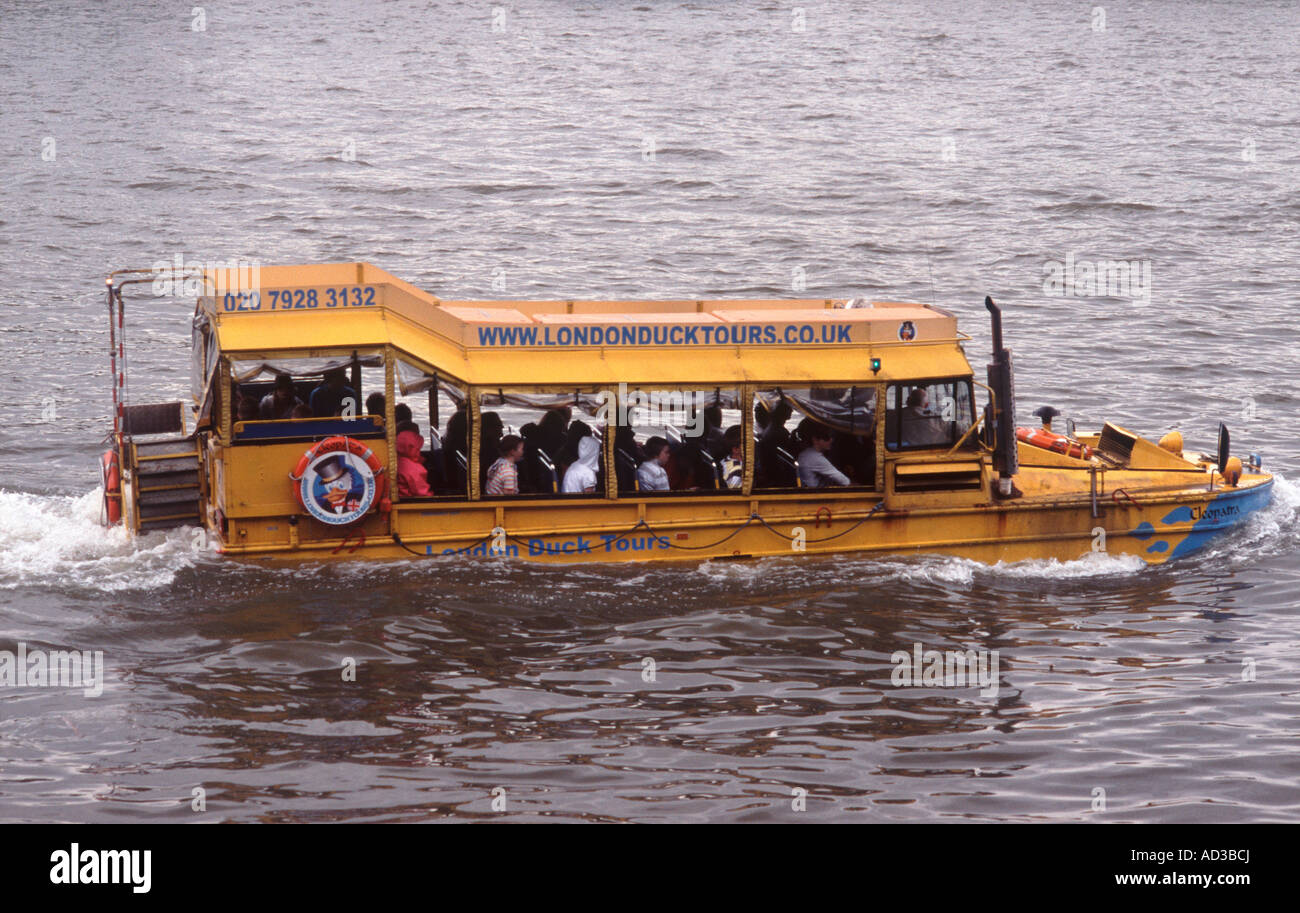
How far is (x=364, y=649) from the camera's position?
38.0ft

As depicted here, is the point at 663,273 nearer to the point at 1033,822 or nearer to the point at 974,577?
the point at 974,577

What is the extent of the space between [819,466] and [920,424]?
995 millimetres

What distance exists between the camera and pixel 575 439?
1289cm

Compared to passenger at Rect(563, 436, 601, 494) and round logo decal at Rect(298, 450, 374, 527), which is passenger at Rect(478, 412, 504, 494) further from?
round logo decal at Rect(298, 450, 374, 527)

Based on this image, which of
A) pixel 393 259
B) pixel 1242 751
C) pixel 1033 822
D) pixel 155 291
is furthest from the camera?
pixel 393 259

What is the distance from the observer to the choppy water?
33.0 ft

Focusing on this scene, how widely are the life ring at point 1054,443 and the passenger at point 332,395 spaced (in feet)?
21.3

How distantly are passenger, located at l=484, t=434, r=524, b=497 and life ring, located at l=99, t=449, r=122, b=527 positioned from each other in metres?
3.41

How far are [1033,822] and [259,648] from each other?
6105 millimetres

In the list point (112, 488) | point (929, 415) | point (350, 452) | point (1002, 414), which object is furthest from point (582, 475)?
point (112, 488)

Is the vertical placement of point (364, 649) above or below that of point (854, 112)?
below

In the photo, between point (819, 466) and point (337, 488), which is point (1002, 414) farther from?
point (337, 488)

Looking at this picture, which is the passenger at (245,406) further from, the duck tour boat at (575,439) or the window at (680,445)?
the window at (680,445)

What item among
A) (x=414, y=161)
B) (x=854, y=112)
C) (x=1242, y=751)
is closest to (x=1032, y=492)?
(x=1242, y=751)
